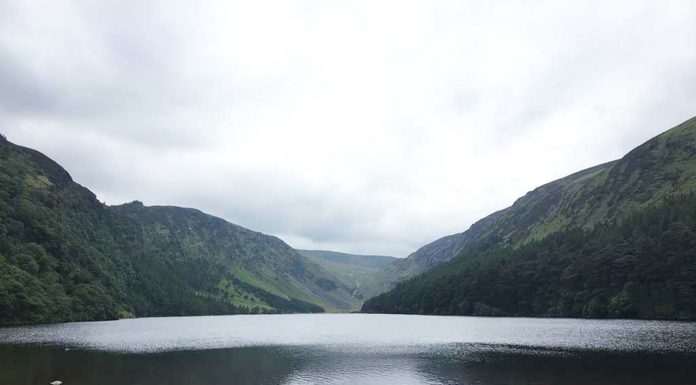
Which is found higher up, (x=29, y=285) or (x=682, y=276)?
(x=29, y=285)

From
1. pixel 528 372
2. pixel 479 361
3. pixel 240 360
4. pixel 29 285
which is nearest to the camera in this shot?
pixel 528 372

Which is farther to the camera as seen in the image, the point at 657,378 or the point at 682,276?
the point at 682,276

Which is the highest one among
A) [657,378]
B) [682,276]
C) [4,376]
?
[682,276]

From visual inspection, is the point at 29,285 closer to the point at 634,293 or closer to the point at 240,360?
the point at 240,360

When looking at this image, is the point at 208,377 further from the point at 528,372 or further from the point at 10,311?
Answer: the point at 10,311

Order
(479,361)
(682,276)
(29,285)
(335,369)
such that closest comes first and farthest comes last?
(335,369)
(479,361)
(682,276)
(29,285)

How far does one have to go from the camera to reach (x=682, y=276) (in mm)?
169625

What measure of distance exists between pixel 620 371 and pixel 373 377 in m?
31.6

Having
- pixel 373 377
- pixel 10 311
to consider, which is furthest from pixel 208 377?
pixel 10 311

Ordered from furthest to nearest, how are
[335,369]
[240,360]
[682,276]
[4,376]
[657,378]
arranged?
[682,276]
[240,360]
[335,369]
[4,376]
[657,378]

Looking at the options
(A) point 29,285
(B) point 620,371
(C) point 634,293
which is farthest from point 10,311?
(C) point 634,293

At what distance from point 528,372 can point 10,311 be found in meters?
169

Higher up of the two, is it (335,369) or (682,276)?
(682,276)

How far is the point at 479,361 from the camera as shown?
82.7m
